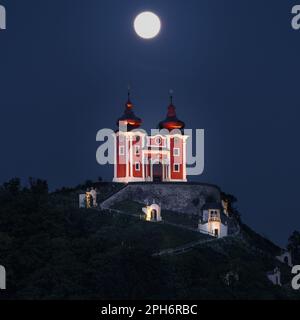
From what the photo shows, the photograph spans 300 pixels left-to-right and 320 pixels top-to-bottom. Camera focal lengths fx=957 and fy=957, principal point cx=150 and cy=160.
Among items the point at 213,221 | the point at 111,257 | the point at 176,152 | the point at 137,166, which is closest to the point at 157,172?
the point at 137,166

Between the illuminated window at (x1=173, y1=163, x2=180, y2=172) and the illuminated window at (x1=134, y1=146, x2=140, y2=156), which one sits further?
the illuminated window at (x1=173, y1=163, x2=180, y2=172)

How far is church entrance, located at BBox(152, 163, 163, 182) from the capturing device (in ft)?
304

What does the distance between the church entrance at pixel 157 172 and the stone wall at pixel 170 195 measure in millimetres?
4097

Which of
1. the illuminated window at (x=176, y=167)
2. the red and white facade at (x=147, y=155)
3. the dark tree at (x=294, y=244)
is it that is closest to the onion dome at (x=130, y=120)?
the red and white facade at (x=147, y=155)

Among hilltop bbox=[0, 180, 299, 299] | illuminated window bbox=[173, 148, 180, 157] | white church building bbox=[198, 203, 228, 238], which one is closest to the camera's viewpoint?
hilltop bbox=[0, 180, 299, 299]

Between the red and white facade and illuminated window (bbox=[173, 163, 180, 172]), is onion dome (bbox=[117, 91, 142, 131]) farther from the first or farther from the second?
illuminated window (bbox=[173, 163, 180, 172])

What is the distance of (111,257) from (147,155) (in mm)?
22334

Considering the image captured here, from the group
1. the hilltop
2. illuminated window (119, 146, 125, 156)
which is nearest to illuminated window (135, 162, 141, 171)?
illuminated window (119, 146, 125, 156)

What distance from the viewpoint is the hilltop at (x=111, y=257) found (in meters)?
68.1

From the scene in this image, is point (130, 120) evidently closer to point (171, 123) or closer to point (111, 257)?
point (171, 123)

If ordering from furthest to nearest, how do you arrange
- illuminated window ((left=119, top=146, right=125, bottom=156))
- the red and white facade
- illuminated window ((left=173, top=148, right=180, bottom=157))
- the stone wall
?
illuminated window ((left=173, top=148, right=180, bottom=157))
illuminated window ((left=119, top=146, right=125, bottom=156))
the red and white facade
the stone wall

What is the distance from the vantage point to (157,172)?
9288 cm

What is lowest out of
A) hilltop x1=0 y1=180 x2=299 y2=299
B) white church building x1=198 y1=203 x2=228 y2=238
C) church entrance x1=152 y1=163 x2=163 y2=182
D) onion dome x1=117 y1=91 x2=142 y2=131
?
hilltop x1=0 y1=180 x2=299 y2=299
